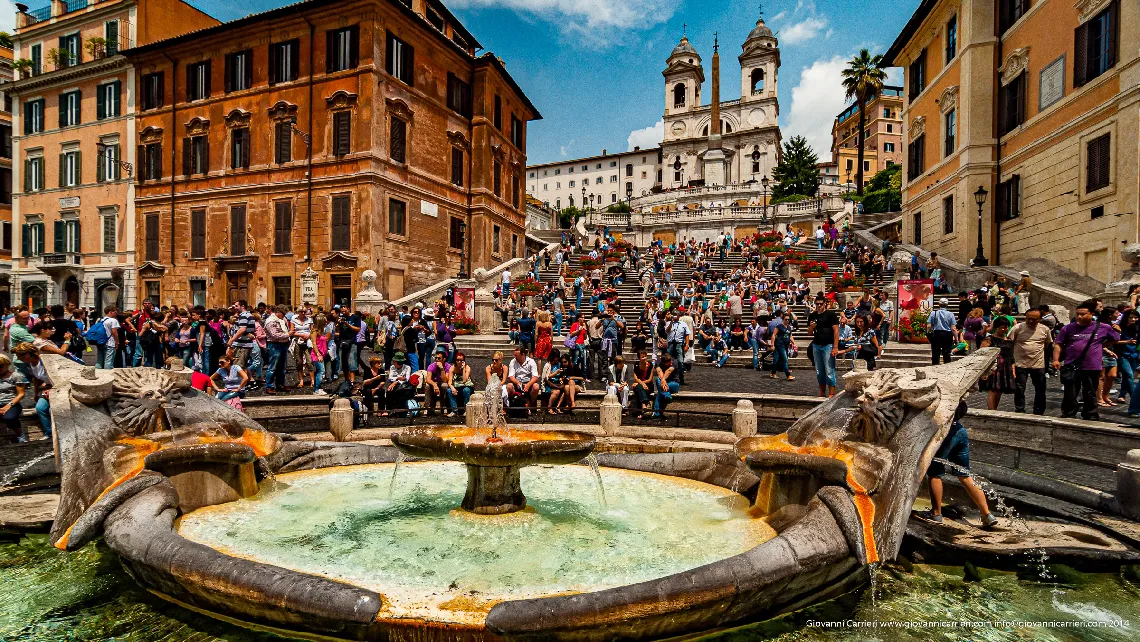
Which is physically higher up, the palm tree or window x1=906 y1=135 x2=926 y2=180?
the palm tree

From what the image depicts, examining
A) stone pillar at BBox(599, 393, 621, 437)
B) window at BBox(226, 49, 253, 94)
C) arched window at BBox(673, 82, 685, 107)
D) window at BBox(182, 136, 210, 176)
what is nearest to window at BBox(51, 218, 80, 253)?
window at BBox(182, 136, 210, 176)

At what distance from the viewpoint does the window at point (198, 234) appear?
99.6 ft

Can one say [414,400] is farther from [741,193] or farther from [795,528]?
[741,193]

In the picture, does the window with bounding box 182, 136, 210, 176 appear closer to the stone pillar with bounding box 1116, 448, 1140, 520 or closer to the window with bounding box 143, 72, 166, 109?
the window with bounding box 143, 72, 166, 109

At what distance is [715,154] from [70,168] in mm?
67430

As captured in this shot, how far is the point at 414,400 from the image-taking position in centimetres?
1123

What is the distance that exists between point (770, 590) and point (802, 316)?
19326 mm

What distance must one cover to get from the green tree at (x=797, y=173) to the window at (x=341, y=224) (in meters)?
50.2

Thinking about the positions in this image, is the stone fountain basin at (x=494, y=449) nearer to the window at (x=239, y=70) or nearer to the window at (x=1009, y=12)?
the window at (x=1009, y=12)

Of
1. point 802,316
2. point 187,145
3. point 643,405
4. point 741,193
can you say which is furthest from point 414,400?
point 741,193

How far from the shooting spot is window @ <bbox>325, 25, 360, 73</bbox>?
2741 centimetres

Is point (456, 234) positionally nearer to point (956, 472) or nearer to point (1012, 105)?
point (1012, 105)

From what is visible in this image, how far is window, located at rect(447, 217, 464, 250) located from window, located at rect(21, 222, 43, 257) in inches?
997

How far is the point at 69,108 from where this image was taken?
115 ft
